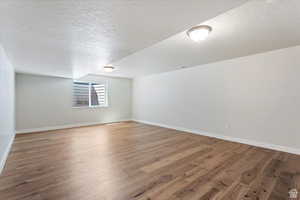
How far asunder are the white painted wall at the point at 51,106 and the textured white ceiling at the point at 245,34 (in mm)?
→ 3731

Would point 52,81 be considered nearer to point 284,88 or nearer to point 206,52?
point 206,52

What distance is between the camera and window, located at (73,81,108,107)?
229 inches

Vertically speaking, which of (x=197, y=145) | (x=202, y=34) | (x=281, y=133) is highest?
(x=202, y=34)

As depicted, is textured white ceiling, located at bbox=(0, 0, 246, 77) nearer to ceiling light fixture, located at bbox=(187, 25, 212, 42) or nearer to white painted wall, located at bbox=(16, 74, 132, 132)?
ceiling light fixture, located at bbox=(187, 25, 212, 42)

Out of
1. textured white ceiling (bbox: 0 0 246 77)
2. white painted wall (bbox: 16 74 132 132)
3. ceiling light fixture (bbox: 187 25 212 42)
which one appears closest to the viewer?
textured white ceiling (bbox: 0 0 246 77)

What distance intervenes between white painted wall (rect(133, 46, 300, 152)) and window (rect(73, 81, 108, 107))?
9.53ft

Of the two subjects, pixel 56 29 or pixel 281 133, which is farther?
pixel 281 133

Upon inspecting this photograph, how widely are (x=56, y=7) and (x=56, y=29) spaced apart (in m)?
0.49

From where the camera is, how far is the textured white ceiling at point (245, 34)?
66.0 inches

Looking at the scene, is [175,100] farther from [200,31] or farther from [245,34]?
[200,31]

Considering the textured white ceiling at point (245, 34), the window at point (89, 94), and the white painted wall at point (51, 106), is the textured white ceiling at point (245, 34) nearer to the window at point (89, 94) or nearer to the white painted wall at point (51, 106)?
the window at point (89, 94)

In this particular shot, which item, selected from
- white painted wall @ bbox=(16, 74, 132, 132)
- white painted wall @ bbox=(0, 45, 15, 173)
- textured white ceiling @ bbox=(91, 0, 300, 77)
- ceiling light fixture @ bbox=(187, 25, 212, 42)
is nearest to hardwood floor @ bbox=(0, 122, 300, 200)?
white painted wall @ bbox=(0, 45, 15, 173)

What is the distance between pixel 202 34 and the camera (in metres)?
2.09

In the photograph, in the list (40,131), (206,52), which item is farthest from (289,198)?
(40,131)
